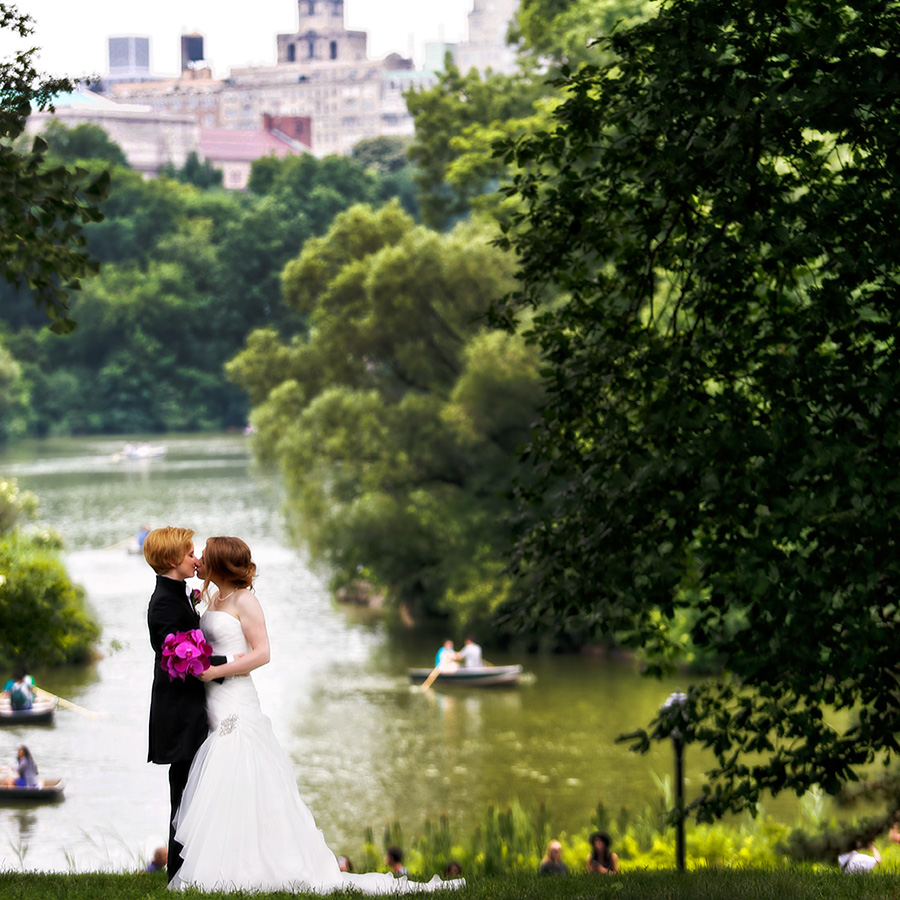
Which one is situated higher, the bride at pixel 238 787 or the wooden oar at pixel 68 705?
the bride at pixel 238 787

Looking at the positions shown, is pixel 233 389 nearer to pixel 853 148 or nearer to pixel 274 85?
pixel 853 148

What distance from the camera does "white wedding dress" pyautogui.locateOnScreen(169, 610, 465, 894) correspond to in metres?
5.70

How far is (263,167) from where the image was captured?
104375 mm

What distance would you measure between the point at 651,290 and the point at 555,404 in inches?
31.3

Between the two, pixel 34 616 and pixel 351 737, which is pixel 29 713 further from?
pixel 34 616

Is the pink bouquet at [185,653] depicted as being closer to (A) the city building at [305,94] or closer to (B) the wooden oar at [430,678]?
(B) the wooden oar at [430,678]

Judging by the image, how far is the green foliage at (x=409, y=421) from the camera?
25844mm

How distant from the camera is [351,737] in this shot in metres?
21.0

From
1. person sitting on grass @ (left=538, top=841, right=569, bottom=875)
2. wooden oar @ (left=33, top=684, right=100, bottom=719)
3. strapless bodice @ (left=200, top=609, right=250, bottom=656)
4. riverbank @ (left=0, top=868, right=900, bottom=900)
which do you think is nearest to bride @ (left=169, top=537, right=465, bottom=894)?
strapless bodice @ (left=200, top=609, right=250, bottom=656)

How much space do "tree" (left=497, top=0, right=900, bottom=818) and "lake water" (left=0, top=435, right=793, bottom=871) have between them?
17.3 ft

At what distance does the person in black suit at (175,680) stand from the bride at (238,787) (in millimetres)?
49

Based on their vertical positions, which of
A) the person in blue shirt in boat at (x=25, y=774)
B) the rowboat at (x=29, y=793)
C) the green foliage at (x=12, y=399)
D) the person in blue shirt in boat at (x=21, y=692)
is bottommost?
the green foliage at (x=12, y=399)

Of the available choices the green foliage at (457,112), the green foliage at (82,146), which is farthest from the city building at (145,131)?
the green foliage at (457,112)

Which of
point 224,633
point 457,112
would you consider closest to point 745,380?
point 224,633
